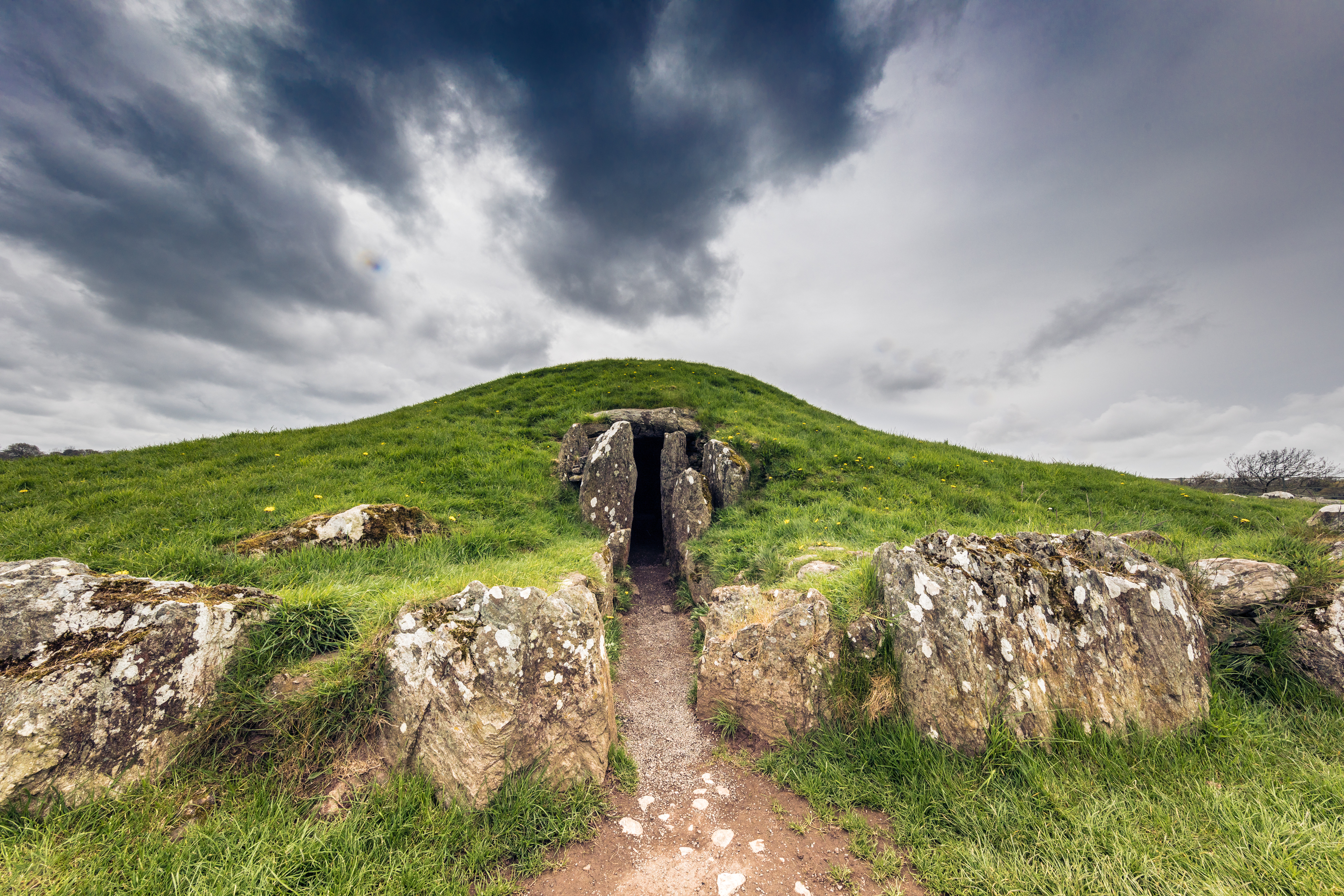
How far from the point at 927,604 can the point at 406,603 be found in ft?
19.1

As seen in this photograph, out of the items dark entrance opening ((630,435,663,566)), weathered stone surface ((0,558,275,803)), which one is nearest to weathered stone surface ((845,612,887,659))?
weathered stone surface ((0,558,275,803))

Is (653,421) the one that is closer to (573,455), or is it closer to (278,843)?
(573,455)

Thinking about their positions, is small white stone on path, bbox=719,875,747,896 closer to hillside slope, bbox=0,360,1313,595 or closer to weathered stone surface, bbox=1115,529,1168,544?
hillside slope, bbox=0,360,1313,595

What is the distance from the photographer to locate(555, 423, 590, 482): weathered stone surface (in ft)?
37.9

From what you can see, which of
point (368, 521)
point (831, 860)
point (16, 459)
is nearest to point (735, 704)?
point (831, 860)

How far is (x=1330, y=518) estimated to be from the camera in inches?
316

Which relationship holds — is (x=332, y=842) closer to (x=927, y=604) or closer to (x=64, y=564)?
(x=64, y=564)

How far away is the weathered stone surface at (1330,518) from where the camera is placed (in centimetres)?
755

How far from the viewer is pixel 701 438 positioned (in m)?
13.4

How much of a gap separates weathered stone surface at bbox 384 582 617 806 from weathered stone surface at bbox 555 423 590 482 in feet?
20.5

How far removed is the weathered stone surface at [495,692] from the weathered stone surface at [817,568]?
3355 mm

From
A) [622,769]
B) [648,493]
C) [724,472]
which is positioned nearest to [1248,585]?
[622,769]

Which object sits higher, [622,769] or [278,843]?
[278,843]

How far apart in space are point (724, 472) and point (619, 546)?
10.9ft
